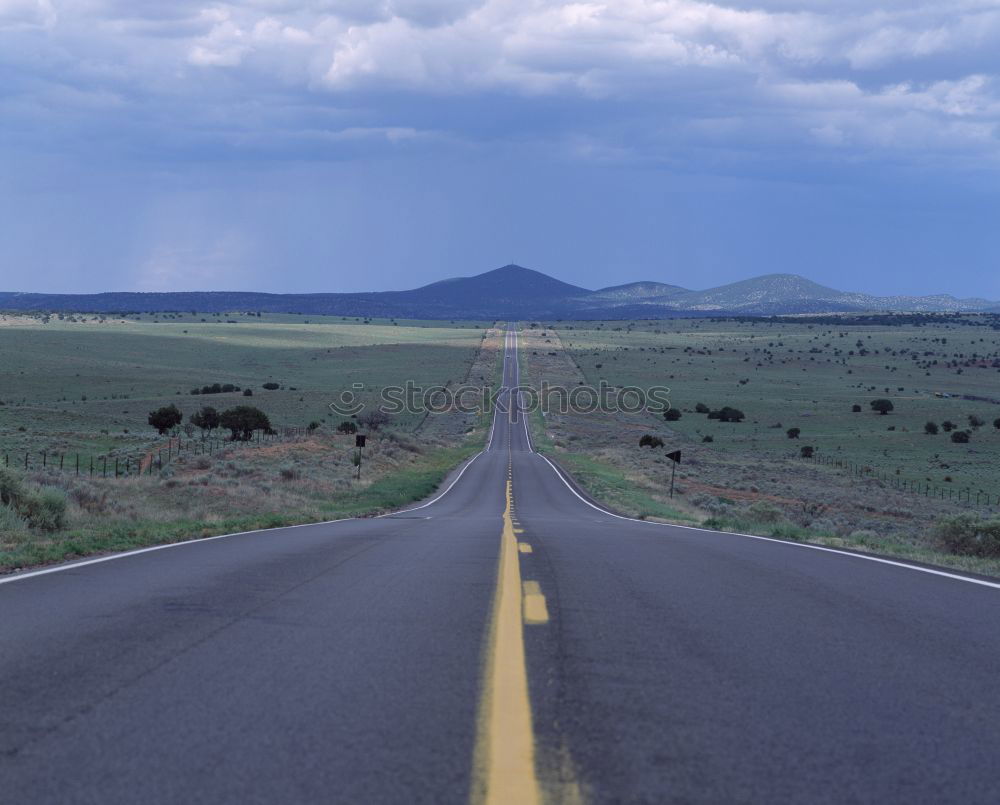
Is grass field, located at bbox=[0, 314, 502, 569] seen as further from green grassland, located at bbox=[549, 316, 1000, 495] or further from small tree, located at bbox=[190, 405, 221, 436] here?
green grassland, located at bbox=[549, 316, 1000, 495]

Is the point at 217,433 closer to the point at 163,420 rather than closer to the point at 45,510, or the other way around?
the point at 163,420

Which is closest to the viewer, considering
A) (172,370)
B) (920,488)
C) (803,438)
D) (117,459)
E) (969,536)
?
(969,536)

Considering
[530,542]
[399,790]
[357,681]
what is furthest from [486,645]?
[530,542]

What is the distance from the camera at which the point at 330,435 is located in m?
59.5

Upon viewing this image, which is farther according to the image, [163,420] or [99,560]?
[163,420]

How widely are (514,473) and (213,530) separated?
37135 millimetres

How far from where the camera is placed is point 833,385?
112 m

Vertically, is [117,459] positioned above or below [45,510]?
below

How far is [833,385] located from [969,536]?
98648 mm

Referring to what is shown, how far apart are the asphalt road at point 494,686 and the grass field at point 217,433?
5.03 m

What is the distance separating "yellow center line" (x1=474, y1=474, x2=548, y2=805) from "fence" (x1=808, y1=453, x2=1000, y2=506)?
142ft

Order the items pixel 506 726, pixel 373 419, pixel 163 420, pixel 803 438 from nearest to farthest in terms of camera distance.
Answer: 1. pixel 506 726
2. pixel 163 420
3. pixel 803 438
4. pixel 373 419

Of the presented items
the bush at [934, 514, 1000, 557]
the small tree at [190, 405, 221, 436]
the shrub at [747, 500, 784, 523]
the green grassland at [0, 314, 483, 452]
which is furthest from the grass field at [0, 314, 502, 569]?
the bush at [934, 514, 1000, 557]

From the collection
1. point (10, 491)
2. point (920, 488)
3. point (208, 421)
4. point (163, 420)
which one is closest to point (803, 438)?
point (920, 488)
